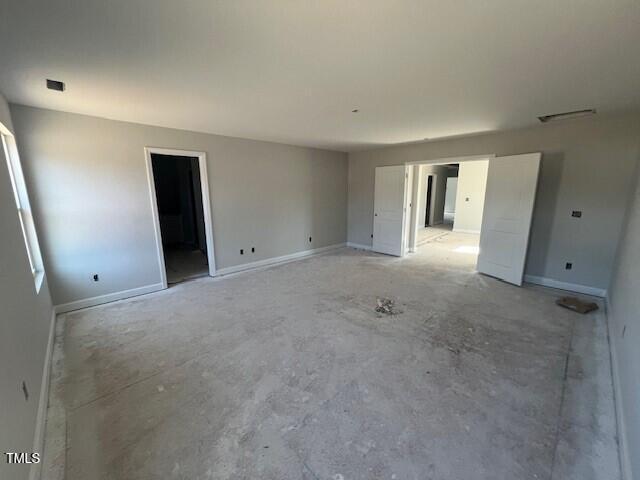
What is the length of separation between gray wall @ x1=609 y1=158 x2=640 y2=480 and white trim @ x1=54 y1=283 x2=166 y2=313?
4843 millimetres

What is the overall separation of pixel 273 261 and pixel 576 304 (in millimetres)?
4731

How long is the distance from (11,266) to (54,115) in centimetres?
225

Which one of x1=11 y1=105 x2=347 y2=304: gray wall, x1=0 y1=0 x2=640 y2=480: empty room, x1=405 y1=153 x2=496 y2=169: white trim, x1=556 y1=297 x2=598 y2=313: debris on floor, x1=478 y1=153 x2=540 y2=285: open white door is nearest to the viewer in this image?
x1=0 y1=0 x2=640 y2=480: empty room

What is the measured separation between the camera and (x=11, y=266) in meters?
1.76

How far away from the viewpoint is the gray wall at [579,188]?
3.42 metres

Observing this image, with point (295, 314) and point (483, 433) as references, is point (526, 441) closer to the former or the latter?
point (483, 433)

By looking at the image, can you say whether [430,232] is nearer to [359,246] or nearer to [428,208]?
[428,208]

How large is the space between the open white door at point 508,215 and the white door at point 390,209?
5.34 feet

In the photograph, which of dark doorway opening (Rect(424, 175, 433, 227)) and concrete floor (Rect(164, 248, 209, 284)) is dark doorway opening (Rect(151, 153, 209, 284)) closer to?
concrete floor (Rect(164, 248, 209, 284))

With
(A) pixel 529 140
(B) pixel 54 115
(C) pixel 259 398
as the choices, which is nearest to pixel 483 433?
(C) pixel 259 398

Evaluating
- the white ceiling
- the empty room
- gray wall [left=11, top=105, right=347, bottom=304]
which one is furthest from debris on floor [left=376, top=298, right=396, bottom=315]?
gray wall [left=11, top=105, right=347, bottom=304]

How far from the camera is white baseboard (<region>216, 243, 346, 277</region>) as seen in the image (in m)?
4.81

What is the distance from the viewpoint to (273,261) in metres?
5.46

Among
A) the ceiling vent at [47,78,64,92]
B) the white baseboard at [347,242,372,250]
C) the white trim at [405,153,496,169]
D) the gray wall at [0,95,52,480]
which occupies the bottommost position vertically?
the white baseboard at [347,242,372,250]
